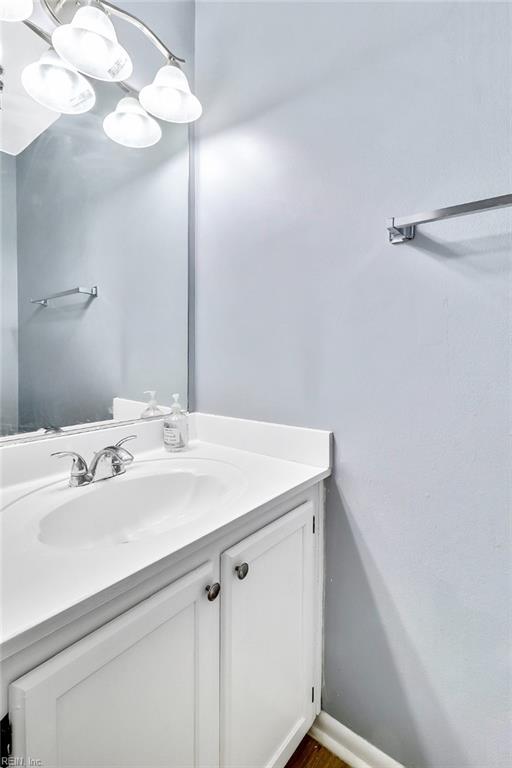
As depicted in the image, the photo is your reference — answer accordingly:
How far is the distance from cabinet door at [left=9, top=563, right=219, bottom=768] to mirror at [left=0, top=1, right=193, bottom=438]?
621 mm

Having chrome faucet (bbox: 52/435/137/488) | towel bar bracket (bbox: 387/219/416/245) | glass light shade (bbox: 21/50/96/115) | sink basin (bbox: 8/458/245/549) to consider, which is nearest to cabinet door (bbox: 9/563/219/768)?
sink basin (bbox: 8/458/245/549)

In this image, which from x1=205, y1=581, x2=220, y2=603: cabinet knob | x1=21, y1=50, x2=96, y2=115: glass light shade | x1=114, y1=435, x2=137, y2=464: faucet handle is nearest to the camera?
x1=205, y1=581, x2=220, y2=603: cabinet knob

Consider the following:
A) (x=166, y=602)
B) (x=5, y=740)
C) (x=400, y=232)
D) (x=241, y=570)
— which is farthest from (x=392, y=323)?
(x=5, y=740)

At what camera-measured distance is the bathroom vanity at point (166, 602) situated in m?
0.48

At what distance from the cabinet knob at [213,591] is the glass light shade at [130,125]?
48.7 inches

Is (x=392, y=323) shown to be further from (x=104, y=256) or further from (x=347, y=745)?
(x=347, y=745)

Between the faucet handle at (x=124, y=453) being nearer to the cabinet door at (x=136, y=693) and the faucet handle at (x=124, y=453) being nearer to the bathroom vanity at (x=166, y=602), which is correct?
the bathroom vanity at (x=166, y=602)

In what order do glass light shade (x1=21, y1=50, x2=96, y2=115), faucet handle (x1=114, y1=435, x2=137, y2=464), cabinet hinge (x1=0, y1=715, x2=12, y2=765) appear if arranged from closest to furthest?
cabinet hinge (x1=0, y1=715, x2=12, y2=765), glass light shade (x1=21, y1=50, x2=96, y2=115), faucet handle (x1=114, y1=435, x2=137, y2=464)

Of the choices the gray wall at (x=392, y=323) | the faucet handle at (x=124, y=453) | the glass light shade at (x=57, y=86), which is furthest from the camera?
the faucet handle at (x=124, y=453)

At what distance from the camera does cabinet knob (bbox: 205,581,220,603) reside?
2.25 ft

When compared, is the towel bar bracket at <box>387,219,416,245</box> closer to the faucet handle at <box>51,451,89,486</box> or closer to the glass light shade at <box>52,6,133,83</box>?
the glass light shade at <box>52,6,133,83</box>

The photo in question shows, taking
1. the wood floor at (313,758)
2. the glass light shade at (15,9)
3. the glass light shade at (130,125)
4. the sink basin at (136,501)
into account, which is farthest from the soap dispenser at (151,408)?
the wood floor at (313,758)

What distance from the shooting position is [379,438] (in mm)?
955

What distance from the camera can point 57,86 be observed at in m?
0.94
